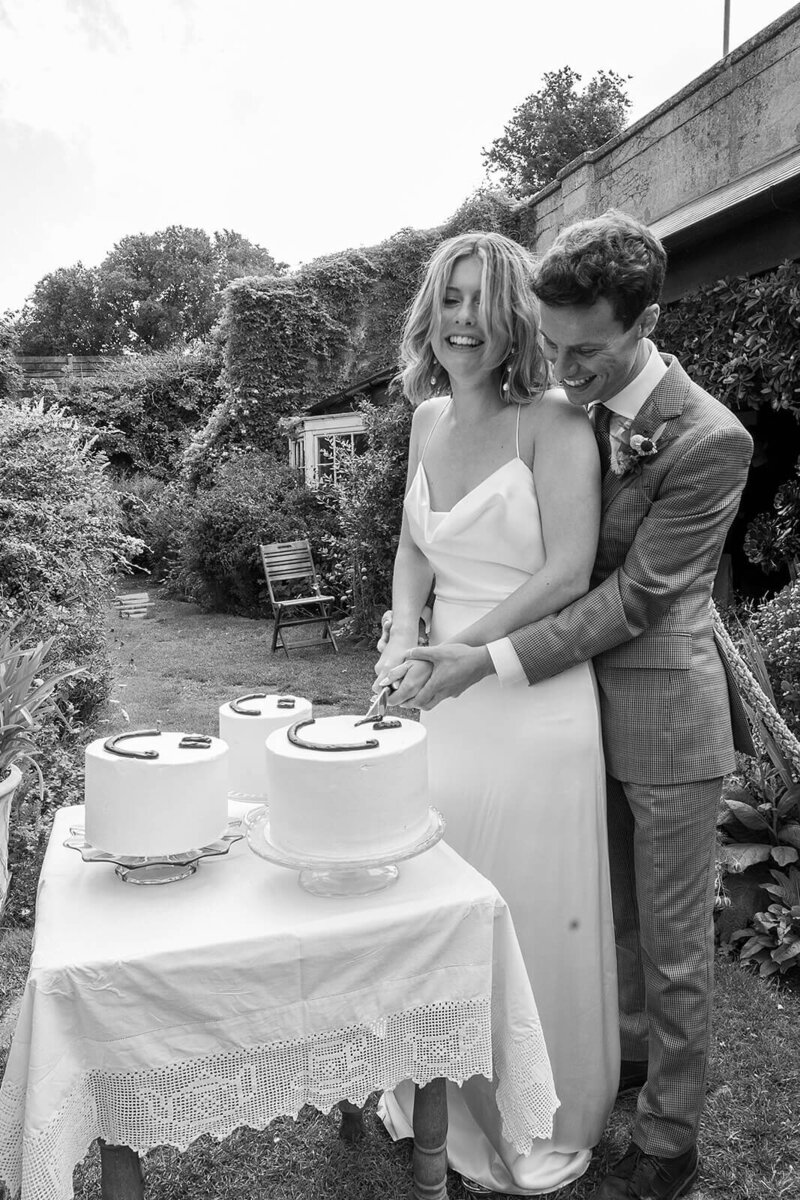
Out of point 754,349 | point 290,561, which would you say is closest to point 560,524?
point 754,349

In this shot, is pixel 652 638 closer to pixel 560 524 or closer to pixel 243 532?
pixel 560 524

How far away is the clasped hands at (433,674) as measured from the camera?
183 centimetres

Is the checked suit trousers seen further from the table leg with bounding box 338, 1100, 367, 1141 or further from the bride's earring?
the bride's earring

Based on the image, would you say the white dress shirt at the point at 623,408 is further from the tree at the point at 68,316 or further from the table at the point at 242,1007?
the tree at the point at 68,316

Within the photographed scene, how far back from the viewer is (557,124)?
31312mm

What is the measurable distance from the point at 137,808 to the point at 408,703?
0.66 metres

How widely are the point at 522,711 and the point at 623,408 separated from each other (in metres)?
0.73

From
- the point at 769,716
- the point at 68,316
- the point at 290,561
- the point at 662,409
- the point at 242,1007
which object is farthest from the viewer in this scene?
the point at 68,316

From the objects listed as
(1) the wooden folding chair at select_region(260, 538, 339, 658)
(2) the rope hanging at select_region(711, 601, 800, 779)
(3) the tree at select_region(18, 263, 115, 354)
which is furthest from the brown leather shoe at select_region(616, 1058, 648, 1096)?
(3) the tree at select_region(18, 263, 115, 354)

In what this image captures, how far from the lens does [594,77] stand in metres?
31.6

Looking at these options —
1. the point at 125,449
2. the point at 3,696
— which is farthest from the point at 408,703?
the point at 125,449

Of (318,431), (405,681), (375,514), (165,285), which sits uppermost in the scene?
(165,285)

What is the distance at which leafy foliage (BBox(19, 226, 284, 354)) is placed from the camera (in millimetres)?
45188

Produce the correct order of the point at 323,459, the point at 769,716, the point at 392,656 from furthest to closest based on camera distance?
the point at 323,459
the point at 769,716
the point at 392,656
